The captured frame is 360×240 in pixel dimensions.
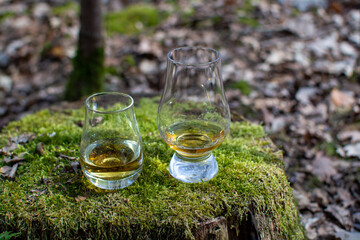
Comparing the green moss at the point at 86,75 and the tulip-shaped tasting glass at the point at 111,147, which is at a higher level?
the tulip-shaped tasting glass at the point at 111,147

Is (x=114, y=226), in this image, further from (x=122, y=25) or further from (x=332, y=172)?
(x=122, y=25)

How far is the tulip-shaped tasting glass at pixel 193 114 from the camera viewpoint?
2014 mm

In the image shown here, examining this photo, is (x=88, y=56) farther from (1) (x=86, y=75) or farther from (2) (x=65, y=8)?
(2) (x=65, y=8)

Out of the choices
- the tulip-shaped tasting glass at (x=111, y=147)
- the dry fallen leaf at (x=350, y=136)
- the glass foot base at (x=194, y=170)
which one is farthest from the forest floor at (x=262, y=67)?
the tulip-shaped tasting glass at (x=111, y=147)

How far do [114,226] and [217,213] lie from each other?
0.59 metres

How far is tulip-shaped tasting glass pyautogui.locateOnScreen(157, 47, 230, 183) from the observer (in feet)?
6.61

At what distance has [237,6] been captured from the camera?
6.95 meters

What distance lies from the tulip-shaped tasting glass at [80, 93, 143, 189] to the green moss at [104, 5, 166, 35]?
465cm

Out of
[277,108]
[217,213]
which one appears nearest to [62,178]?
[217,213]

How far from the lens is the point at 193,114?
226 cm

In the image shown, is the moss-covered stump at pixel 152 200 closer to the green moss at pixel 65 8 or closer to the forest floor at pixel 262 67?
the forest floor at pixel 262 67

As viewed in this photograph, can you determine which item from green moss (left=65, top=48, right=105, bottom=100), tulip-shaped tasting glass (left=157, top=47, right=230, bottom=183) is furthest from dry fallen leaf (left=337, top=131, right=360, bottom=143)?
green moss (left=65, top=48, right=105, bottom=100)

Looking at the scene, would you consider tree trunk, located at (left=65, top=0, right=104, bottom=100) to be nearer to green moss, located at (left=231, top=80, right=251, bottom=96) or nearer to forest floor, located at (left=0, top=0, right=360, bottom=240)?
forest floor, located at (left=0, top=0, right=360, bottom=240)

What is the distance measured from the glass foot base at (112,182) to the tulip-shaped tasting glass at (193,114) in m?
0.28
